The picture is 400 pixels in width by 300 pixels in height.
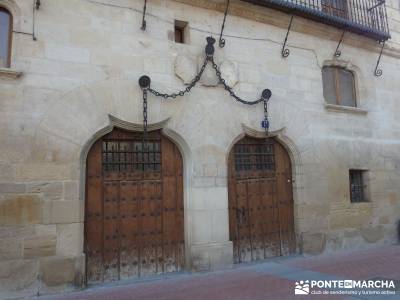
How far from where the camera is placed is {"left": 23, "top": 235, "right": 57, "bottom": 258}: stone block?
15.5 ft

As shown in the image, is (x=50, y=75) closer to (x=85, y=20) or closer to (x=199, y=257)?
(x=85, y=20)

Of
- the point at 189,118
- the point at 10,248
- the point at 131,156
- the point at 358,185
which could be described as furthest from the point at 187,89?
the point at 358,185

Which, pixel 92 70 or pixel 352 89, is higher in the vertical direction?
→ pixel 352 89

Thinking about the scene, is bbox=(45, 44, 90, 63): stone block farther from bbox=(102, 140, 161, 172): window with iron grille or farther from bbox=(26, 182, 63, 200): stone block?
bbox=(26, 182, 63, 200): stone block

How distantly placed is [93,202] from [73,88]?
170cm

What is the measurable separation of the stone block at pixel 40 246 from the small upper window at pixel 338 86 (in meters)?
6.08

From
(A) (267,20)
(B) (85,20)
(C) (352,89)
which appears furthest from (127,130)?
(C) (352,89)

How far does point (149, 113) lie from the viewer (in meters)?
5.71

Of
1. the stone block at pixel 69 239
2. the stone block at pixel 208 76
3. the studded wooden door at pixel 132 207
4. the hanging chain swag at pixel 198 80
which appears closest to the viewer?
the stone block at pixel 69 239

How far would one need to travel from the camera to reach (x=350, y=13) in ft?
28.2

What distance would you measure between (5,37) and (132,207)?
3.06 metres

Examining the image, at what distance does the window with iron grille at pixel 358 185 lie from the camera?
313 inches

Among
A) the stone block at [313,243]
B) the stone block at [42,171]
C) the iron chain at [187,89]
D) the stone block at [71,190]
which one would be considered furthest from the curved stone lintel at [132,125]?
the stone block at [313,243]

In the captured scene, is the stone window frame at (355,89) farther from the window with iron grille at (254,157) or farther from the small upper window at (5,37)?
the small upper window at (5,37)
